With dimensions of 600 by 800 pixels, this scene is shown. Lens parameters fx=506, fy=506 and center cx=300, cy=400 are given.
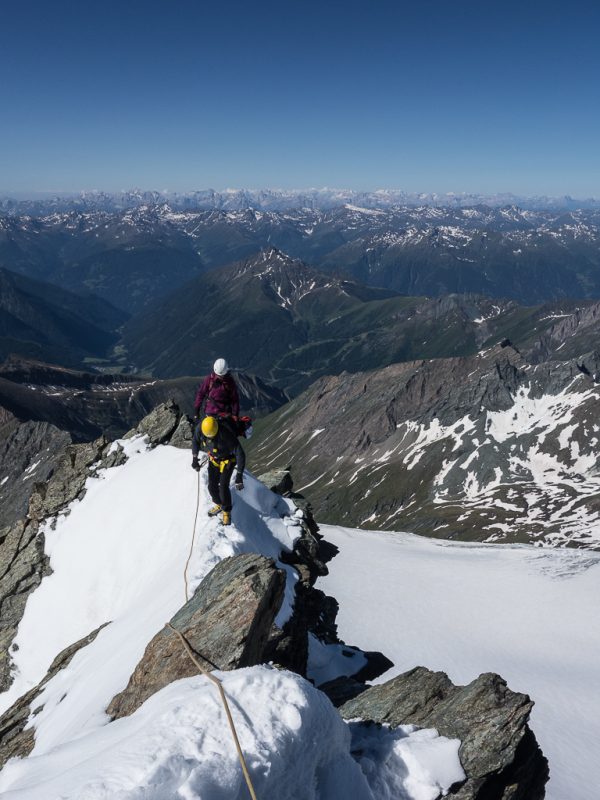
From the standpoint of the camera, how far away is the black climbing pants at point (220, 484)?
21.6 meters

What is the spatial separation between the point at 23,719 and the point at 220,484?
1072 centimetres

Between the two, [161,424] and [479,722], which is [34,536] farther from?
[479,722]

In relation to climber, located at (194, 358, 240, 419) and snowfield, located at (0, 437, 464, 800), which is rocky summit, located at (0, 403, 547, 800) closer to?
snowfield, located at (0, 437, 464, 800)

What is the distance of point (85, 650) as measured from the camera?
20.2 metres

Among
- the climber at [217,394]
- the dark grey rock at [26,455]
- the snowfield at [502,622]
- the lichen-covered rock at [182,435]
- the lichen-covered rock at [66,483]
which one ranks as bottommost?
the dark grey rock at [26,455]

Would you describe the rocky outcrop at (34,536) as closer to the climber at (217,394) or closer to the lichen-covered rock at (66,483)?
the lichen-covered rock at (66,483)

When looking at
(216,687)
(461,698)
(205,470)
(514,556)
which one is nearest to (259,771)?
(216,687)

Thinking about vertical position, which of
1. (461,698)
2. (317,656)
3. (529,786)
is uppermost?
(461,698)

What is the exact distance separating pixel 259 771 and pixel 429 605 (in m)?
35.1

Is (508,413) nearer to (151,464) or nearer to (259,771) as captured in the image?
(151,464)

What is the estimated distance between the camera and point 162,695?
10.2m

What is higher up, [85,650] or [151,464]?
[151,464]

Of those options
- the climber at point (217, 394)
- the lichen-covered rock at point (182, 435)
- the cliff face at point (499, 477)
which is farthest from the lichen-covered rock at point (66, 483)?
the cliff face at point (499, 477)

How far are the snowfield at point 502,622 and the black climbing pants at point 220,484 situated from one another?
14.0 meters
